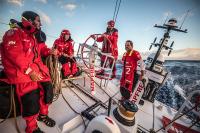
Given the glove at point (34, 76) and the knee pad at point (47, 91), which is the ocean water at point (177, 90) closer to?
the knee pad at point (47, 91)

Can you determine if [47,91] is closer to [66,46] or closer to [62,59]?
[62,59]

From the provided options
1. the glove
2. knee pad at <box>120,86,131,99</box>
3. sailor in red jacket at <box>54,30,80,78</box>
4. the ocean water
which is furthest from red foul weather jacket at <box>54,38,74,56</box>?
the ocean water

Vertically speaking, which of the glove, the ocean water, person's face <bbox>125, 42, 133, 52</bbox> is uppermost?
person's face <bbox>125, 42, 133, 52</bbox>

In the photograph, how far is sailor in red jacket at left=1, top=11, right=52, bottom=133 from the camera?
1.44m

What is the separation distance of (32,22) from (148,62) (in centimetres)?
445

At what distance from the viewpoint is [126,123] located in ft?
6.14

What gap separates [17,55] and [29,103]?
0.56 metres

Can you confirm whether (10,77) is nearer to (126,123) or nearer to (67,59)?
(126,123)

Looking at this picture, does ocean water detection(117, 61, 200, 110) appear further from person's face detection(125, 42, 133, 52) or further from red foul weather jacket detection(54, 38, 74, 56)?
person's face detection(125, 42, 133, 52)

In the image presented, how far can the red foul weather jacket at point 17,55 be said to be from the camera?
4.67 ft

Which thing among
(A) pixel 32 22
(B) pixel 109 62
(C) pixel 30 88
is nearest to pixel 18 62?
(C) pixel 30 88

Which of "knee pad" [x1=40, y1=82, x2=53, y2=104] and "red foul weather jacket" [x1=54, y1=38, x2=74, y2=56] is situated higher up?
"red foul weather jacket" [x1=54, y1=38, x2=74, y2=56]

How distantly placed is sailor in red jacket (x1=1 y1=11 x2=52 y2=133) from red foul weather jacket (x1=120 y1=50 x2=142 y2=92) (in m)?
2.46

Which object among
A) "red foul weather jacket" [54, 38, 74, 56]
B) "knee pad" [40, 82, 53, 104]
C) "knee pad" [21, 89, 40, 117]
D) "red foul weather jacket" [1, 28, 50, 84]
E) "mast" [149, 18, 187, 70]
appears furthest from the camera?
"mast" [149, 18, 187, 70]
